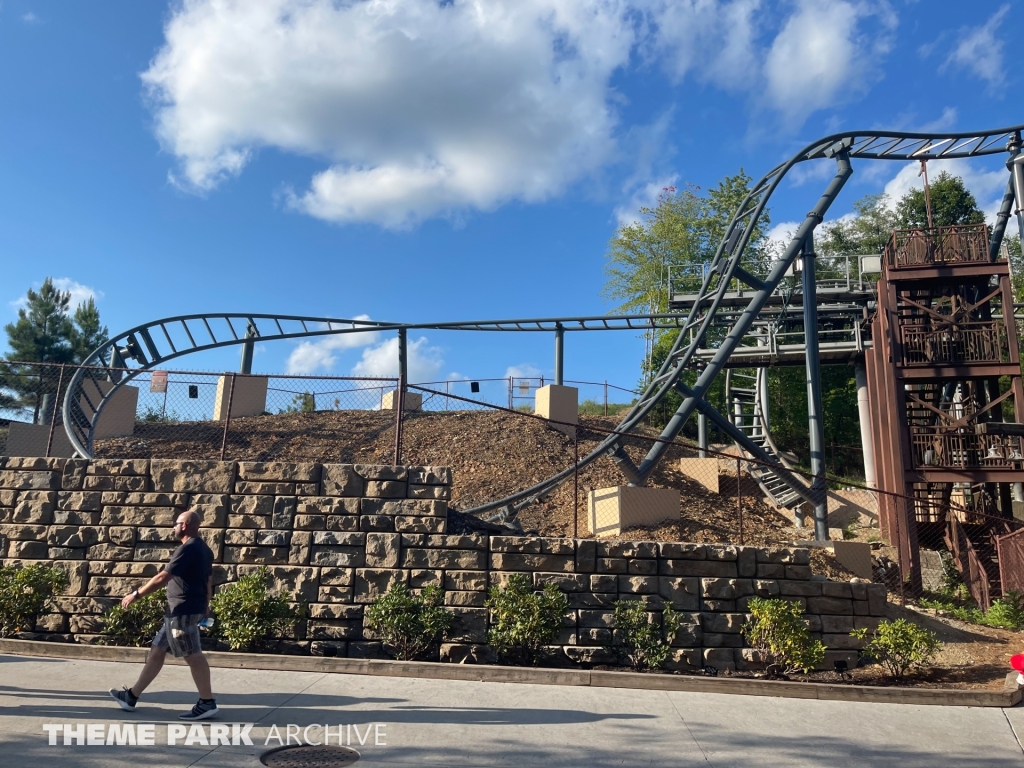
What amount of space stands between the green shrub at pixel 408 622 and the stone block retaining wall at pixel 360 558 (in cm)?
29

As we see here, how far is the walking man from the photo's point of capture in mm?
5320

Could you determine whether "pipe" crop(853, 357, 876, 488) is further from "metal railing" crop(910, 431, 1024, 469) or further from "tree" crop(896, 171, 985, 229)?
"tree" crop(896, 171, 985, 229)

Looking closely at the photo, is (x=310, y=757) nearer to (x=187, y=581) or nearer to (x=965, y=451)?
(x=187, y=581)

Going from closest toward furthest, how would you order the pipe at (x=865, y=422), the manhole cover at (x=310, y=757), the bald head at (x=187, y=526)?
1. the manhole cover at (x=310, y=757)
2. the bald head at (x=187, y=526)
3. the pipe at (x=865, y=422)

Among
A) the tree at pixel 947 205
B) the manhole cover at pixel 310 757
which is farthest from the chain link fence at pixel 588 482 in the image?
the tree at pixel 947 205

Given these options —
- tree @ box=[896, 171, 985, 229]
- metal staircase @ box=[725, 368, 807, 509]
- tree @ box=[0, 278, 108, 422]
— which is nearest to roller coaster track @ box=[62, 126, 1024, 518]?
metal staircase @ box=[725, 368, 807, 509]

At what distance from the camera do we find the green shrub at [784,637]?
795cm

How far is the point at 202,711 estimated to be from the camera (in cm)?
529

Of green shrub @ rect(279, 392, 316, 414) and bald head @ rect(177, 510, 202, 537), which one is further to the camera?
green shrub @ rect(279, 392, 316, 414)

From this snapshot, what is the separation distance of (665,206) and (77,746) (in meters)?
39.8

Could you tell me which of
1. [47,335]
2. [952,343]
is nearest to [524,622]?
[952,343]

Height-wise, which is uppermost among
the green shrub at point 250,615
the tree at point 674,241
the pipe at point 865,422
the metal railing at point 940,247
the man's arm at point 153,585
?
the tree at point 674,241

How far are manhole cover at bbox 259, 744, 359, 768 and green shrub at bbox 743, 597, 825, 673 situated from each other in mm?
5068

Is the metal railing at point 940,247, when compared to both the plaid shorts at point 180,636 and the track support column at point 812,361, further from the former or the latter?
the plaid shorts at point 180,636
